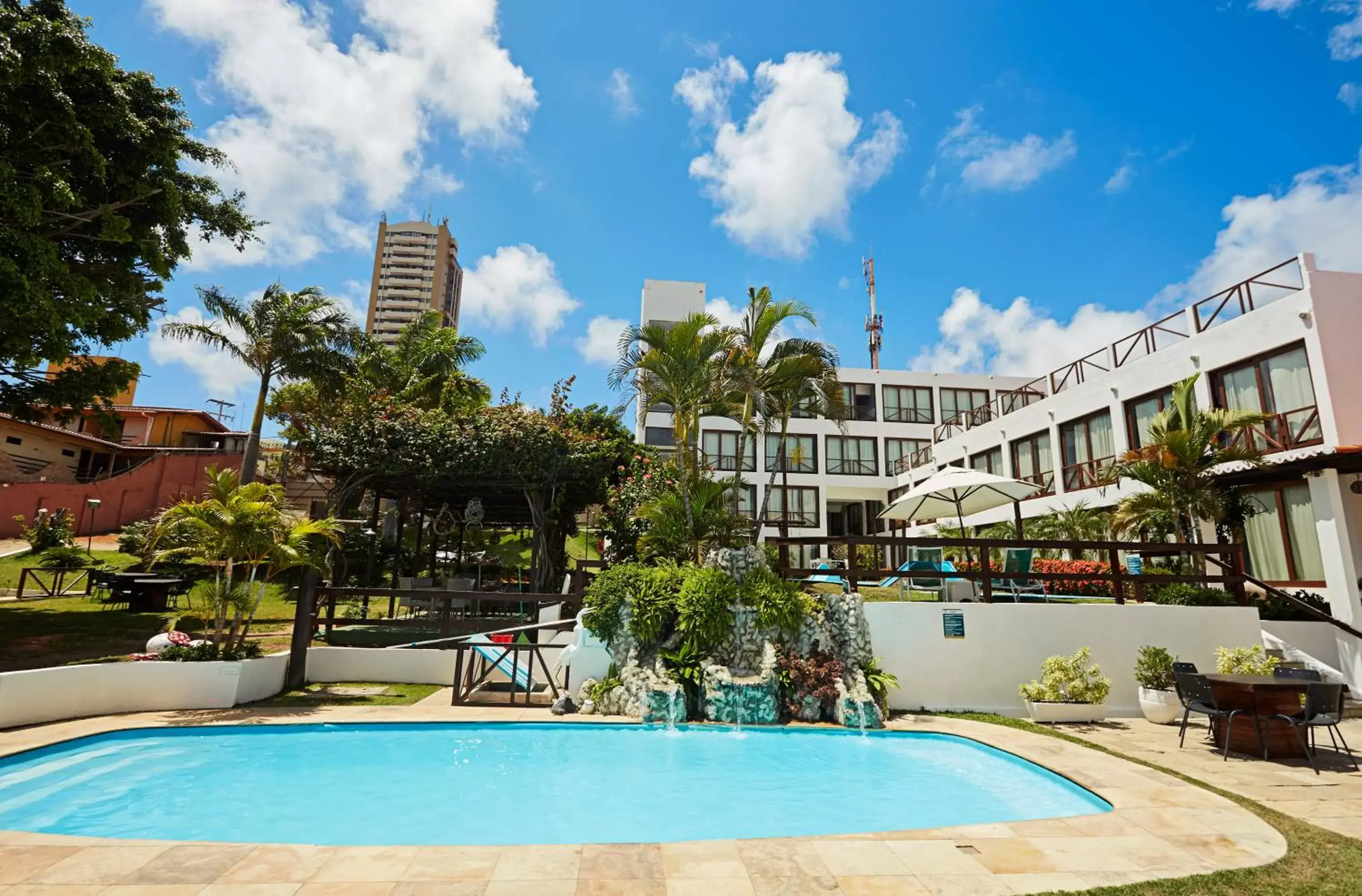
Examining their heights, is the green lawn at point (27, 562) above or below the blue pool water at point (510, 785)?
above

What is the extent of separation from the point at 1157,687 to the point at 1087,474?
10967mm

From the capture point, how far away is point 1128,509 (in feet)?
42.3

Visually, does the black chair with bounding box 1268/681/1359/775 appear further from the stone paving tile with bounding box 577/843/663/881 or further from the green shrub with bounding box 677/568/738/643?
the stone paving tile with bounding box 577/843/663/881

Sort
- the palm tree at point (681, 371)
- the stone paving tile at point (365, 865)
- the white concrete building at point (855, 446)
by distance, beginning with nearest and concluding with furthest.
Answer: the stone paving tile at point (365, 865)
the palm tree at point (681, 371)
the white concrete building at point (855, 446)

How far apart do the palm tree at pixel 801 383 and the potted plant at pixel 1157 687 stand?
6997 mm

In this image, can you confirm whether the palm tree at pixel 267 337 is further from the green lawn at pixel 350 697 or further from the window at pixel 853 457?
the window at pixel 853 457

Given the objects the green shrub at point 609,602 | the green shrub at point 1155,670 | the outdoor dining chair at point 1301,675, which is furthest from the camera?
the green shrub at point 609,602

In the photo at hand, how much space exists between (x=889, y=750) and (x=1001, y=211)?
12.3 m

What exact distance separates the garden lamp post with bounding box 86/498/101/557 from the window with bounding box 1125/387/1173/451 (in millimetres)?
30683

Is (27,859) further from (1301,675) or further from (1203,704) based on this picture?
(1301,675)

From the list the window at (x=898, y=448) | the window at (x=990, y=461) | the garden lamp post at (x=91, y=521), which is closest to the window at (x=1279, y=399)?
the window at (x=990, y=461)

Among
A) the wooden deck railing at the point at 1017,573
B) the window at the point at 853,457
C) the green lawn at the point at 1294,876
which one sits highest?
the window at the point at 853,457

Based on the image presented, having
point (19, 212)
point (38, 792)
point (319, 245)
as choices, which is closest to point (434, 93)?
point (319, 245)

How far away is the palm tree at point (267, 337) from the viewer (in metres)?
20.0
